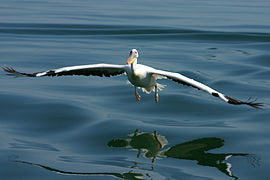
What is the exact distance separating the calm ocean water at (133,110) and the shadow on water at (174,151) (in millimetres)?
21

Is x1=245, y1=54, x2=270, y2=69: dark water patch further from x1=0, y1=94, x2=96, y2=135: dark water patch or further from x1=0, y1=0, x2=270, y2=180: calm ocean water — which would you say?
x1=0, y1=94, x2=96, y2=135: dark water patch

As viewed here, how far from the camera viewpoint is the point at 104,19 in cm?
3591

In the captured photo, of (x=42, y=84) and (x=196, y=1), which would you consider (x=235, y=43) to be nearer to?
(x=42, y=84)

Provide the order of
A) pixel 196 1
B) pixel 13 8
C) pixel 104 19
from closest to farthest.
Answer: pixel 104 19 < pixel 13 8 < pixel 196 1

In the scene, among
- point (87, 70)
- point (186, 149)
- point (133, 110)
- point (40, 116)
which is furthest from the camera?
point (133, 110)

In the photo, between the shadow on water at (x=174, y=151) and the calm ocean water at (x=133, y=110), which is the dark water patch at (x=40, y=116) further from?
the shadow on water at (x=174, y=151)

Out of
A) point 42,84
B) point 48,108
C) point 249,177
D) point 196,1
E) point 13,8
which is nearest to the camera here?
point 249,177

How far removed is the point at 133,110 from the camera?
50.0 ft

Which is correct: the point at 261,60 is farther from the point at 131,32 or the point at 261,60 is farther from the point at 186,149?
the point at 186,149

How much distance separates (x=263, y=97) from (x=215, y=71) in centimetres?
423

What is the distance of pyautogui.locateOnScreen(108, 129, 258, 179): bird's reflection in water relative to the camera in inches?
437

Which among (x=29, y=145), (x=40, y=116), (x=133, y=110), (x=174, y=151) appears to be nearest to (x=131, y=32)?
(x=133, y=110)

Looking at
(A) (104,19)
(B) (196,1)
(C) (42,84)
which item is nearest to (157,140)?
(C) (42,84)

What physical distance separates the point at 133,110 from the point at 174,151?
359cm
